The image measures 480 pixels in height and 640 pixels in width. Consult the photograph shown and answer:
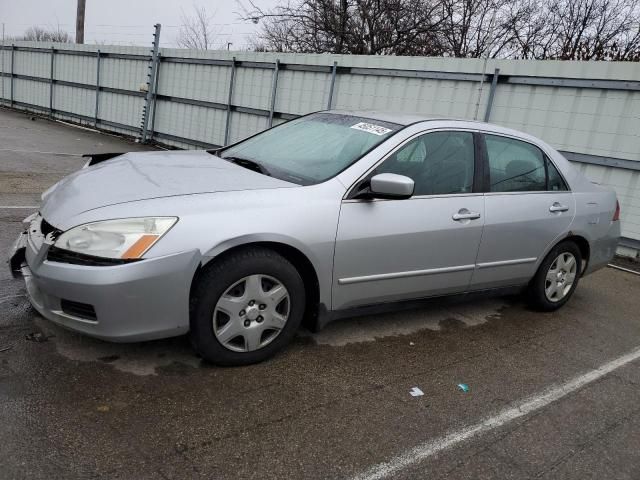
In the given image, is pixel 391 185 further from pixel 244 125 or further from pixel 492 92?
pixel 244 125

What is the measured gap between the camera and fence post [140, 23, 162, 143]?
44.5ft

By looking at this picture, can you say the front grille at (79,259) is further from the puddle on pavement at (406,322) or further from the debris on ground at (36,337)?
the puddle on pavement at (406,322)

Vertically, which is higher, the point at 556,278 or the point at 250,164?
the point at 250,164

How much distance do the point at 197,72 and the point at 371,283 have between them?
1069cm

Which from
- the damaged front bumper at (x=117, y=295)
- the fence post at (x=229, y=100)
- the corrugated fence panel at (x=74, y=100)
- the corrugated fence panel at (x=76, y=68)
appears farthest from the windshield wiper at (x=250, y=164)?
the corrugated fence panel at (x=74, y=100)

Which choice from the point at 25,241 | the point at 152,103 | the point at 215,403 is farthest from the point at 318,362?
the point at 152,103

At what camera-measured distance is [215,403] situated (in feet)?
9.20

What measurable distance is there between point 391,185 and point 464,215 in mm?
821

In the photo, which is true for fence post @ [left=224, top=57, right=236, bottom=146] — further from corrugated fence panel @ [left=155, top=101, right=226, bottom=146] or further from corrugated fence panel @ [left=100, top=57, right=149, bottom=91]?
corrugated fence panel @ [left=100, top=57, right=149, bottom=91]

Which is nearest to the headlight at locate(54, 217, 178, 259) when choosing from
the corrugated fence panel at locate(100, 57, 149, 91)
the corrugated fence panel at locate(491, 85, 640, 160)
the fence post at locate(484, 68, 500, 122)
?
the corrugated fence panel at locate(491, 85, 640, 160)

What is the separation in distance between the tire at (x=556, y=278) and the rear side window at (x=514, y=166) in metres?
0.62

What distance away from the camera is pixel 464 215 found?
382cm

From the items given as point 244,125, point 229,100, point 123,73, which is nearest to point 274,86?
point 244,125

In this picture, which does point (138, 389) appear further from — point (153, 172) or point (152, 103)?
point (152, 103)
